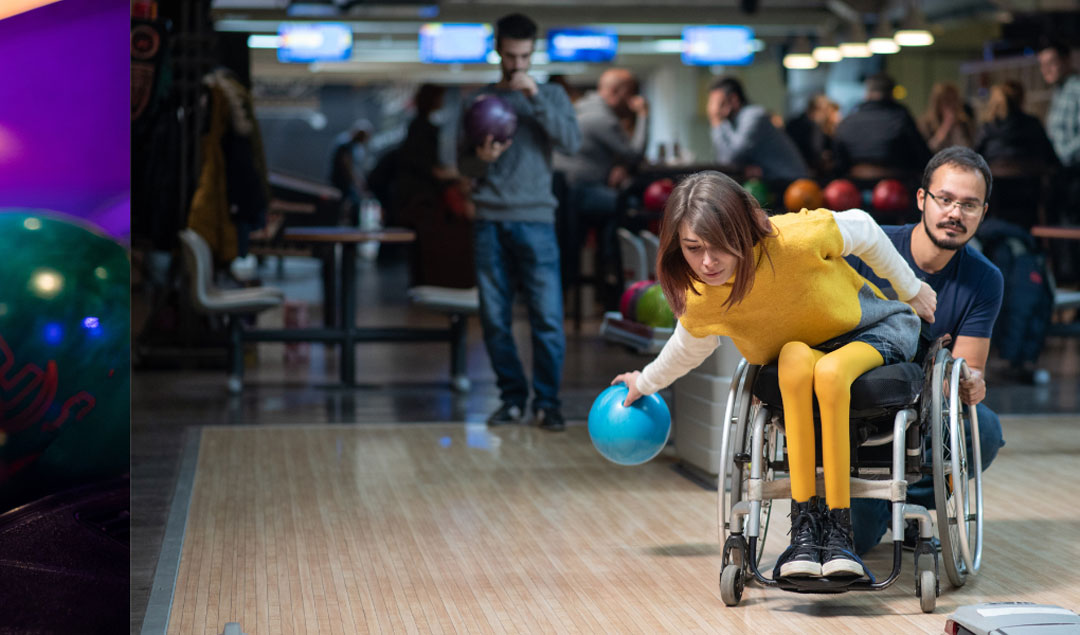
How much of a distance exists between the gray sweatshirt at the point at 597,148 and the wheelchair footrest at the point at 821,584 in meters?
6.12

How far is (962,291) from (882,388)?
0.56m

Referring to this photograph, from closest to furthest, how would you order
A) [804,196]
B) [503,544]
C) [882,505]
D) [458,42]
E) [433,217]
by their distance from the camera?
1. [882,505]
2. [503,544]
3. [804,196]
4. [433,217]
5. [458,42]

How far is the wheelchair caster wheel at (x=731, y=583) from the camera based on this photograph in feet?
10.3

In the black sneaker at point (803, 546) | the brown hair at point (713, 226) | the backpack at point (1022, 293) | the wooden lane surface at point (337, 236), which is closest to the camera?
the brown hair at point (713, 226)

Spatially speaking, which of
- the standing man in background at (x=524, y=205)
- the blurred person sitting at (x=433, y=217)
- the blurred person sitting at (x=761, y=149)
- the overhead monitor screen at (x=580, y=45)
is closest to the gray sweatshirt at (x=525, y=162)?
the standing man in background at (x=524, y=205)

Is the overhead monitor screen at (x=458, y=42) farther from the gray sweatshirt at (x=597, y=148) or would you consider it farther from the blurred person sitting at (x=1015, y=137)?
the blurred person sitting at (x=1015, y=137)

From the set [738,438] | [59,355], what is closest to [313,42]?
[738,438]

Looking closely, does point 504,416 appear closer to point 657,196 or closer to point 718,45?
point 657,196

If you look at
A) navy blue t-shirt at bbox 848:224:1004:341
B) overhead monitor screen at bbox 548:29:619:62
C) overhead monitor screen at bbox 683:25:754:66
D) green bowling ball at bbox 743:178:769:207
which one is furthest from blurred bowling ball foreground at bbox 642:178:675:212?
overhead monitor screen at bbox 683:25:754:66

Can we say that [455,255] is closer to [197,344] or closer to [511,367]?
[197,344]

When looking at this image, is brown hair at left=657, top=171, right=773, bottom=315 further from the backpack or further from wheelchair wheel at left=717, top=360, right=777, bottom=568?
the backpack

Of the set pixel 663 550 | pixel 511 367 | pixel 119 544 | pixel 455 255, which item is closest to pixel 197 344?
pixel 511 367

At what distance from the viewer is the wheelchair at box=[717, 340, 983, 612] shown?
303 centimetres

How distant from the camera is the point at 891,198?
726 cm
